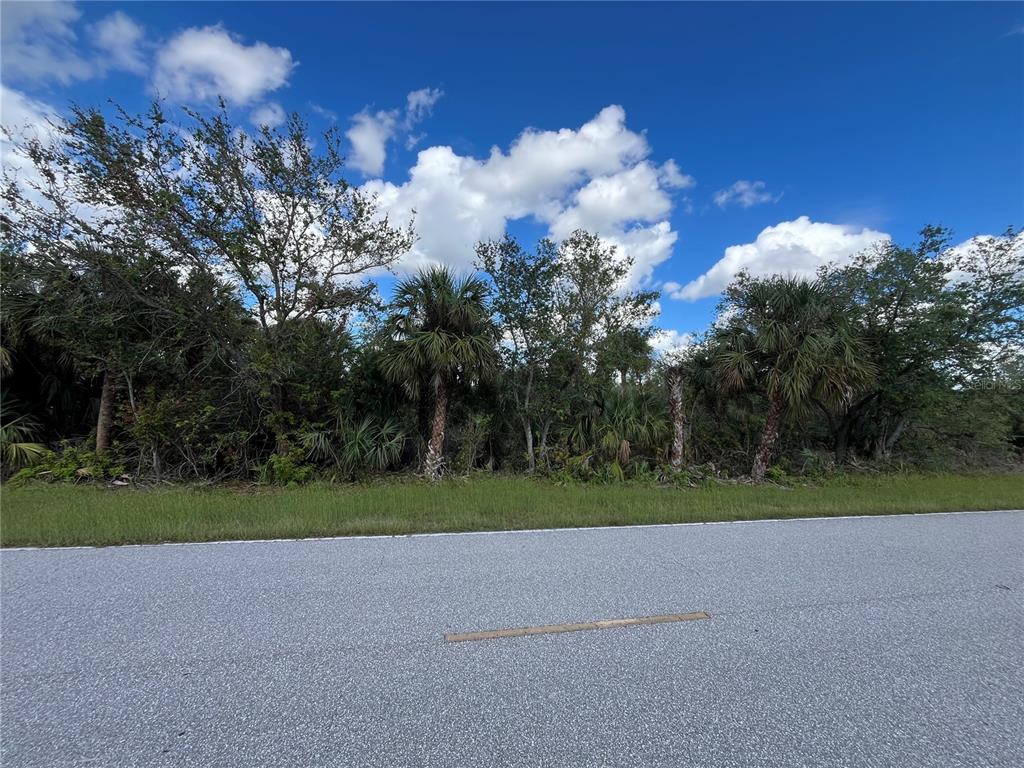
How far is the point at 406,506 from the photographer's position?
6523mm

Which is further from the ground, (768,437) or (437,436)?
(768,437)

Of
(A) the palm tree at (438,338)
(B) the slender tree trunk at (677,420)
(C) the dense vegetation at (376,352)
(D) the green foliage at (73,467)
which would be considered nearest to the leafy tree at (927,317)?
(C) the dense vegetation at (376,352)

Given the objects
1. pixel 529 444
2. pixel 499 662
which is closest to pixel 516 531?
pixel 499 662

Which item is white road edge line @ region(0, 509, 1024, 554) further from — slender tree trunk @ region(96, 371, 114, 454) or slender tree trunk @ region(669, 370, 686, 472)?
slender tree trunk @ region(96, 371, 114, 454)

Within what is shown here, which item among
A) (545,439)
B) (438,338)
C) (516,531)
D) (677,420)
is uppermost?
(438,338)

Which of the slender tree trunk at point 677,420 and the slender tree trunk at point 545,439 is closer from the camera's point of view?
the slender tree trunk at point 677,420

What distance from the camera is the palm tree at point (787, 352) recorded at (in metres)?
9.74

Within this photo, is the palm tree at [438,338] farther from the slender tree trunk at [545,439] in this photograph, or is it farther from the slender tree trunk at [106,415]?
the slender tree trunk at [106,415]

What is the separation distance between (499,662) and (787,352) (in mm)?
10183

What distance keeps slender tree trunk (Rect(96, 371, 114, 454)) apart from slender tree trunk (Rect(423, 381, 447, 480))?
7008mm

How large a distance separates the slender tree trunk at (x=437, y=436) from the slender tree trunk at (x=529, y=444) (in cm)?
222

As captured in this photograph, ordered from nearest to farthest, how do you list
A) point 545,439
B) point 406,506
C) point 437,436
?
point 406,506
point 437,436
point 545,439

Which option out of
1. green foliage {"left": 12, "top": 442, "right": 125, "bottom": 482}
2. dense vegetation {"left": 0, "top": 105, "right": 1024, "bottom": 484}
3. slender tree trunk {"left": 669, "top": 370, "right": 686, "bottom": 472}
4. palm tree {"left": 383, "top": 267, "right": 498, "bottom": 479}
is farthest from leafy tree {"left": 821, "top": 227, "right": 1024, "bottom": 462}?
green foliage {"left": 12, "top": 442, "right": 125, "bottom": 482}

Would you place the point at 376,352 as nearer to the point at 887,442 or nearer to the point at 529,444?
the point at 529,444
